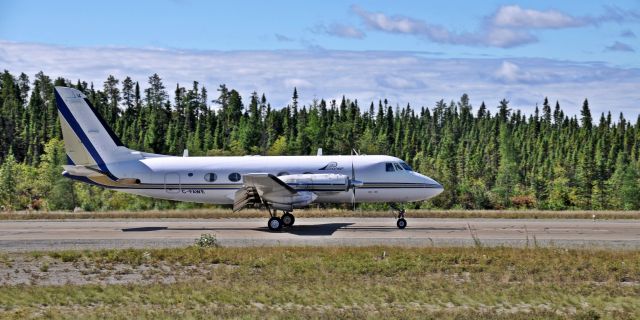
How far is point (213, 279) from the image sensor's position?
19.0 metres

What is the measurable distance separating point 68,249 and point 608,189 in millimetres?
91151

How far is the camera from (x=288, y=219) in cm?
3189

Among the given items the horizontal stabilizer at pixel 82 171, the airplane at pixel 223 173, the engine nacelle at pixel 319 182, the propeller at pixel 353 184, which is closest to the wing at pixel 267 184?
the airplane at pixel 223 173

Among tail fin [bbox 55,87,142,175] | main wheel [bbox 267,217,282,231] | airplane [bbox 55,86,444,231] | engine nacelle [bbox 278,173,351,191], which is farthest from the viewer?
tail fin [bbox 55,87,142,175]

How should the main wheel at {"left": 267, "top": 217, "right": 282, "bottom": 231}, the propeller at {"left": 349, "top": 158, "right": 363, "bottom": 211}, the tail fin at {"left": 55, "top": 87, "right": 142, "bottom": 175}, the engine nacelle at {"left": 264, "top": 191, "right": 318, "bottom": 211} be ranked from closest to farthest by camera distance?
1. the main wheel at {"left": 267, "top": 217, "right": 282, "bottom": 231}
2. the engine nacelle at {"left": 264, "top": 191, "right": 318, "bottom": 211}
3. the propeller at {"left": 349, "top": 158, "right": 363, "bottom": 211}
4. the tail fin at {"left": 55, "top": 87, "right": 142, "bottom": 175}

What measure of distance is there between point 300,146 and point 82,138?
87.1 meters

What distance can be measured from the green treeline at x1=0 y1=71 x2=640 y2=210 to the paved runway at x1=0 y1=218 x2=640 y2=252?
23.5 meters

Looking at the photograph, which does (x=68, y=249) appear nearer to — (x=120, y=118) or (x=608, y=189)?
(x=608, y=189)

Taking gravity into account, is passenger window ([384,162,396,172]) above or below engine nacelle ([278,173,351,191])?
above

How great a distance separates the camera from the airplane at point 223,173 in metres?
31.8

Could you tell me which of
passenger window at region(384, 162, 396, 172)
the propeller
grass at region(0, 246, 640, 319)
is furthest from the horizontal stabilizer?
passenger window at region(384, 162, 396, 172)

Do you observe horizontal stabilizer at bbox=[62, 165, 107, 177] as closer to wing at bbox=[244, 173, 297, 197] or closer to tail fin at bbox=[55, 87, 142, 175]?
tail fin at bbox=[55, 87, 142, 175]

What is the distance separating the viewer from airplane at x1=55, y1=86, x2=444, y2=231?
31828 mm

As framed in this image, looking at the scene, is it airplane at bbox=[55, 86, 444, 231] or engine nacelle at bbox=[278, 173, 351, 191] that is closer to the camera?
engine nacelle at bbox=[278, 173, 351, 191]
